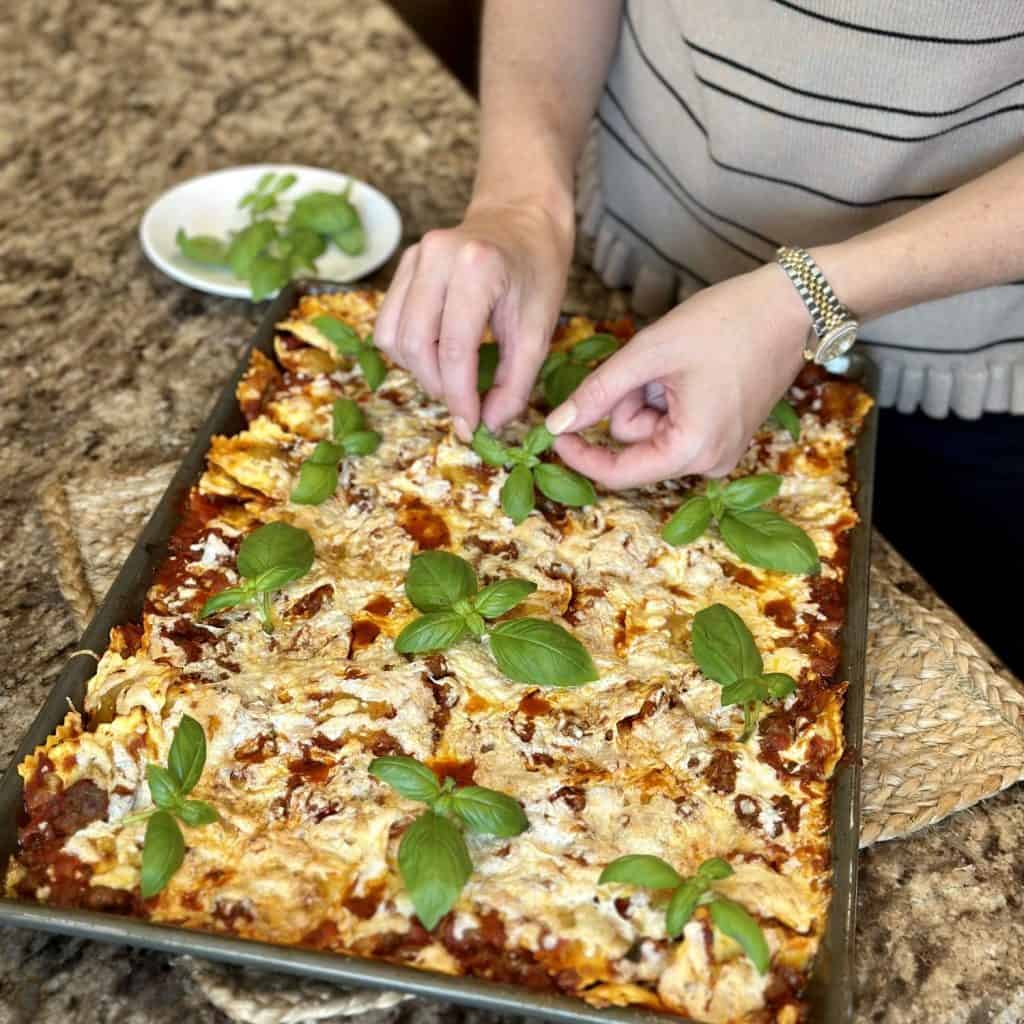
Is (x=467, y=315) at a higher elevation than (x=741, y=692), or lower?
higher

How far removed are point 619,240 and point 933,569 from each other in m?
0.72

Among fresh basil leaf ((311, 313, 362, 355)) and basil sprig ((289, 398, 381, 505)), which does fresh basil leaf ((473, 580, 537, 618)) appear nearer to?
basil sprig ((289, 398, 381, 505))

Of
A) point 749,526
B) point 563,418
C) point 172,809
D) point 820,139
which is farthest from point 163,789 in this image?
point 820,139

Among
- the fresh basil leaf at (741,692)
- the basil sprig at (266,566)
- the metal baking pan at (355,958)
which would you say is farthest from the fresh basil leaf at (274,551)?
the fresh basil leaf at (741,692)

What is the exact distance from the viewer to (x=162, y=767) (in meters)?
1.15

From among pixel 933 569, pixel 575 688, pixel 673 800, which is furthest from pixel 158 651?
pixel 933 569

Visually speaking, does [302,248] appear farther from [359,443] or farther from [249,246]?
[359,443]

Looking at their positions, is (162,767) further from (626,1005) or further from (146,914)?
(626,1005)

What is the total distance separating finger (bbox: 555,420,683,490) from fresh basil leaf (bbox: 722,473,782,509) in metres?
0.08

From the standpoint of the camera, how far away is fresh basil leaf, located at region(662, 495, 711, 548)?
141cm

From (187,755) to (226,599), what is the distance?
19cm

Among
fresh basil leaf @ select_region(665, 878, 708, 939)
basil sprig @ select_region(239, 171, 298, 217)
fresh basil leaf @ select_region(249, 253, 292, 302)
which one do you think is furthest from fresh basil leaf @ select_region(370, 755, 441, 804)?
basil sprig @ select_region(239, 171, 298, 217)

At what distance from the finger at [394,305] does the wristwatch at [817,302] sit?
43cm

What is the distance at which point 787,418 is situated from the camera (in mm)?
1568
